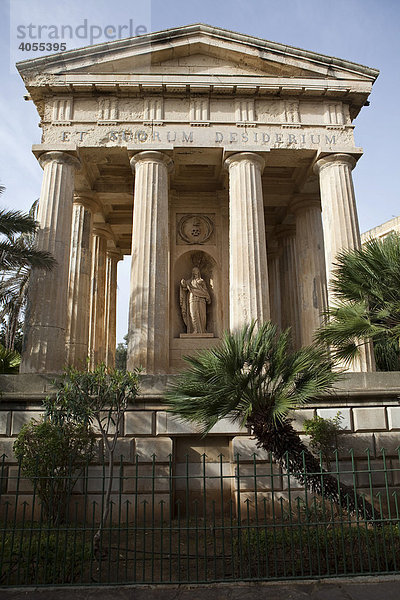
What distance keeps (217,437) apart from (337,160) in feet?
32.7

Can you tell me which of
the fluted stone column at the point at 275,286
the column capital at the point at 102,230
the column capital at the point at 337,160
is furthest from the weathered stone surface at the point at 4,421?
the fluted stone column at the point at 275,286

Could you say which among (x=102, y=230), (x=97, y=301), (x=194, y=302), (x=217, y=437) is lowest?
(x=217, y=437)

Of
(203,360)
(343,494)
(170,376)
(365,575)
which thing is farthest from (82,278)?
(365,575)

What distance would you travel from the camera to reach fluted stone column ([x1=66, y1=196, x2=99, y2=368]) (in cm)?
1772

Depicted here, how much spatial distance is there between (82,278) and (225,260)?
5.55m

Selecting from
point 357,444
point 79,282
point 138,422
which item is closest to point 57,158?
point 79,282

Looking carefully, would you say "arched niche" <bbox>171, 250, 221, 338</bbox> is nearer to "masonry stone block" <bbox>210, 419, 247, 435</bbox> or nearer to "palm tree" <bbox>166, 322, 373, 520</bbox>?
"masonry stone block" <bbox>210, 419, 247, 435</bbox>

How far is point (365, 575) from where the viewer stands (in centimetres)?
690

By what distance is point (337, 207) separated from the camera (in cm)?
1636

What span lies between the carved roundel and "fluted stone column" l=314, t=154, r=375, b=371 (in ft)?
16.8

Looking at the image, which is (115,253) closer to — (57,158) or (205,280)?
(205,280)

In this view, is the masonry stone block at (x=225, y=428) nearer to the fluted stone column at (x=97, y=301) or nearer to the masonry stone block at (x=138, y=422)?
the masonry stone block at (x=138, y=422)

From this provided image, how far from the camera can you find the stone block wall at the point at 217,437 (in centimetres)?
1256

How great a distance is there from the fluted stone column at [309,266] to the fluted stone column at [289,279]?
1.05 meters
